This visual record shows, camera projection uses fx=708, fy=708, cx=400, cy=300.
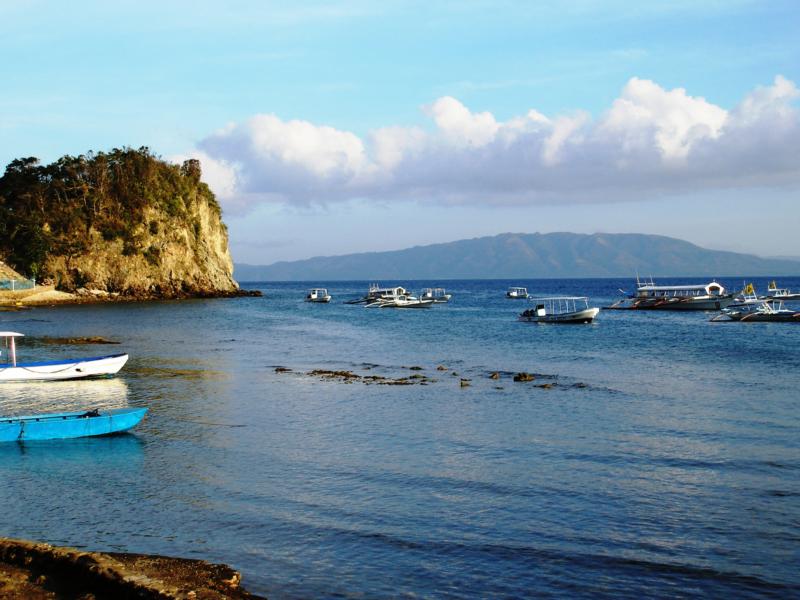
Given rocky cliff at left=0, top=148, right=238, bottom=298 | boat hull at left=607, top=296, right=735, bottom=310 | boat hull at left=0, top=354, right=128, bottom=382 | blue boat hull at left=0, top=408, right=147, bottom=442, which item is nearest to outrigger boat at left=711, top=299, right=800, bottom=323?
boat hull at left=607, top=296, right=735, bottom=310

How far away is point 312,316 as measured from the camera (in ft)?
310

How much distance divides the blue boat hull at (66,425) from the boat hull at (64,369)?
14.1m

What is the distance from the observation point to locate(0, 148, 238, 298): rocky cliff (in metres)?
119

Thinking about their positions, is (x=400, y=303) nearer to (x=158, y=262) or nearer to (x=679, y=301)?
(x=679, y=301)

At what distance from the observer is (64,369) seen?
37.2m

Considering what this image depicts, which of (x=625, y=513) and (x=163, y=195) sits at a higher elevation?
(x=163, y=195)

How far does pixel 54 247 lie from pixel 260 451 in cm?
11085

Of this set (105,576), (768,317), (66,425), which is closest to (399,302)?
(768,317)

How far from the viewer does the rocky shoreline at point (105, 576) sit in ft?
36.2

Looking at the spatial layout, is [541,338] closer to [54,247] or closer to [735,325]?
[735,325]

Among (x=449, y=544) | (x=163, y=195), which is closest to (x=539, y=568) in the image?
(x=449, y=544)

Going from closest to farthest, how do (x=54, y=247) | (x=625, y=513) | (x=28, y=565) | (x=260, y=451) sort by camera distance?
(x=28, y=565) < (x=625, y=513) < (x=260, y=451) < (x=54, y=247)

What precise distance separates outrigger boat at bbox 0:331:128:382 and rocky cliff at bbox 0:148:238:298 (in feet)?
286

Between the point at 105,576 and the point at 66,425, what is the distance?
1393 cm
